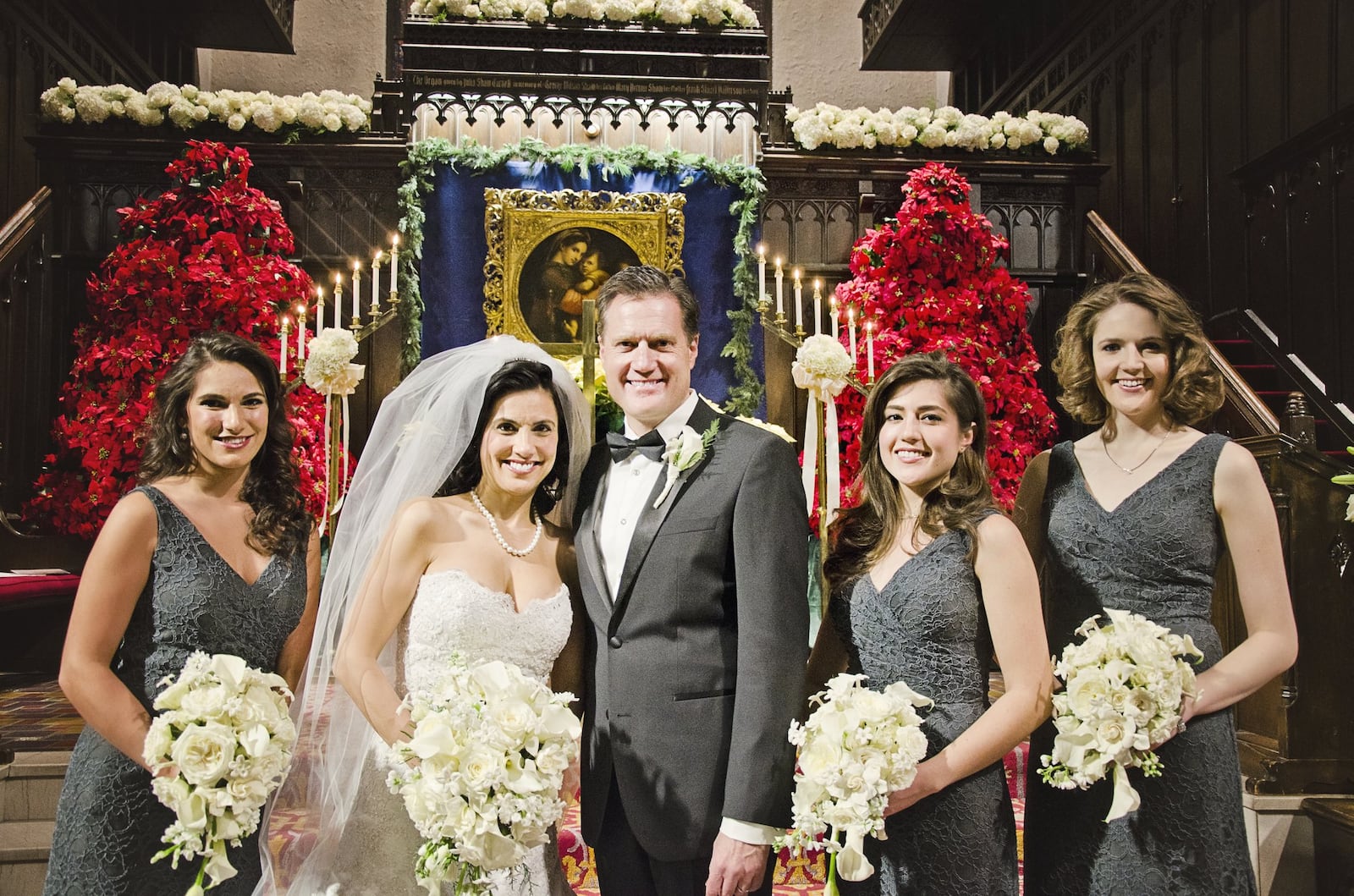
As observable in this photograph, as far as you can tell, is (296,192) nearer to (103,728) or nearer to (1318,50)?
(103,728)

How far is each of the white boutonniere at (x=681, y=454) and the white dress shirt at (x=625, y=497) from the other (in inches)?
1.5

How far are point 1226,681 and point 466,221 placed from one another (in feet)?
21.9

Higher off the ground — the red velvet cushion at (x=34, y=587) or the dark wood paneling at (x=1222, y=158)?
the dark wood paneling at (x=1222, y=158)

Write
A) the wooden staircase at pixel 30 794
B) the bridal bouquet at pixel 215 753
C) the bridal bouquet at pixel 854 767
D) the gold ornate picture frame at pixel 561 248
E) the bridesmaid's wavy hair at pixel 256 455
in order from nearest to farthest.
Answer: the bridal bouquet at pixel 854 767, the bridal bouquet at pixel 215 753, the bridesmaid's wavy hair at pixel 256 455, the wooden staircase at pixel 30 794, the gold ornate picture frame at pixel 561 248

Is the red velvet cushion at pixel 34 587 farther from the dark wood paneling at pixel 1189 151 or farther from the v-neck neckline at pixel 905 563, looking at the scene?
the dark wood paneling at pixel 1189 151

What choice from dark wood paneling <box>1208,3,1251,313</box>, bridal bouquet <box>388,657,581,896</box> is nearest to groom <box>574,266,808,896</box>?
bridal bouquet <box>388,657,581,896</box>

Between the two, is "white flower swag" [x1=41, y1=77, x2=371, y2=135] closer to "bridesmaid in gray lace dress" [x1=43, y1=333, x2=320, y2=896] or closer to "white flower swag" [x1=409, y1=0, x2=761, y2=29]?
"white flower swag" [x1=409, y1=0, x2=761, y2=29]

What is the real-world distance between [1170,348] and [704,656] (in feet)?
4.40

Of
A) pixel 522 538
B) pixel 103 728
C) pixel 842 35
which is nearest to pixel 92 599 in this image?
pixel 103 728

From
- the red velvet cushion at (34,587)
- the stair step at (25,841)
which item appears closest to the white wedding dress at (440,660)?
the stair step at (25,841)

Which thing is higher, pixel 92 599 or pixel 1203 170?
pixel 1203 170

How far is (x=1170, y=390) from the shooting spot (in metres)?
2.45

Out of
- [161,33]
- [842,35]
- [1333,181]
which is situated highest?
[842,35]

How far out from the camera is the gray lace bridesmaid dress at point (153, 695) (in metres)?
2.28
